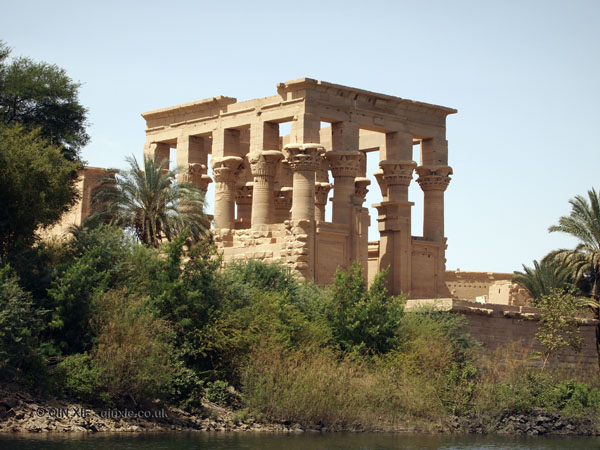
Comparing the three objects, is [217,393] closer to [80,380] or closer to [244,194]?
[80,380]

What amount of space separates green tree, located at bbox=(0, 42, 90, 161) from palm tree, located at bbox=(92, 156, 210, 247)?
1.99 m

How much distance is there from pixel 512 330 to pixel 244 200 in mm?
12274

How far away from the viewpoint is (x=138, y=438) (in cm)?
2936

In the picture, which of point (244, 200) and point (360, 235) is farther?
point (244, 200)

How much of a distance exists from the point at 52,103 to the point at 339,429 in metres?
14.9

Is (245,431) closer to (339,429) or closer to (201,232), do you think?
(339,429)

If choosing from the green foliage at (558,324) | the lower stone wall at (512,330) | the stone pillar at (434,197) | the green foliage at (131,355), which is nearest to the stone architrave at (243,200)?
the stone pillar at (434,197)

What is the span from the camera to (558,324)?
130ft

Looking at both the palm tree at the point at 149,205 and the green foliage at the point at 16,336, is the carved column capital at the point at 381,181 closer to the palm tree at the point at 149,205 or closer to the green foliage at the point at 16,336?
the palm tree at the point at 149,205

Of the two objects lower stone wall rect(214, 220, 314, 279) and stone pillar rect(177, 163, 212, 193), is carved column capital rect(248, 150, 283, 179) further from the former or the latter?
stone pillar rect(177, 163, 212, 193)


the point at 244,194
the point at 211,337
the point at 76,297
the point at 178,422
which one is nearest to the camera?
the point at 178,422

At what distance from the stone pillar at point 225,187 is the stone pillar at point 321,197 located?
4754 mm

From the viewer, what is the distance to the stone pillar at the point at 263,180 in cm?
4219

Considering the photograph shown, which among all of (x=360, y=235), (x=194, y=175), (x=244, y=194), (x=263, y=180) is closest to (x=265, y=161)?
(x=263, y=180)
